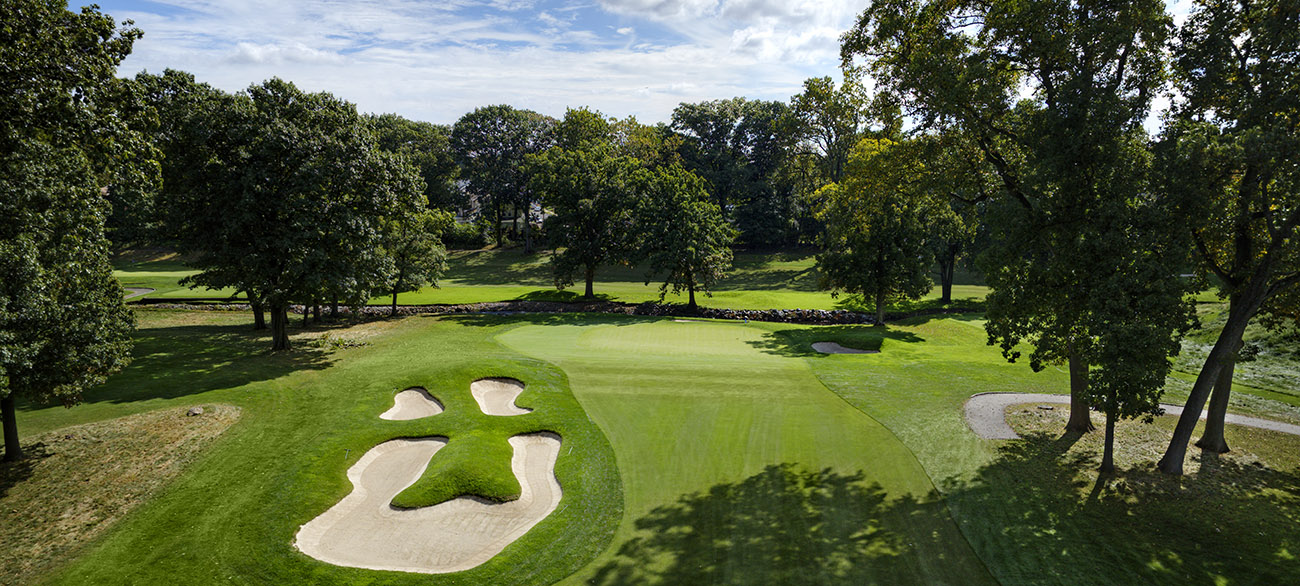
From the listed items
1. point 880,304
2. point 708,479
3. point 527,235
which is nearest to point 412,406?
point 708,479

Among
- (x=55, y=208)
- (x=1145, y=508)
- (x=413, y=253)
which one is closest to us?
(x=1145, y=508)

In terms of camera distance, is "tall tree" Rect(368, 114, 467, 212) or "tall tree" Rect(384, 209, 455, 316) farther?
"tall tree" Rect(368, 114, 467, 212)

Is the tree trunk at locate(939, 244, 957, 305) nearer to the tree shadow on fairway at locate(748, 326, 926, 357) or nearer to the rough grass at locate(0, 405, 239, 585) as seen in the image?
the tree shadow on fairway at locate(748, 326, 926, 357)

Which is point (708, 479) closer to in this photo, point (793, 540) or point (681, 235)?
point (793, 540)

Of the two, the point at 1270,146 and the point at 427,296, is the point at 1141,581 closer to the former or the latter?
the point at 1270,146

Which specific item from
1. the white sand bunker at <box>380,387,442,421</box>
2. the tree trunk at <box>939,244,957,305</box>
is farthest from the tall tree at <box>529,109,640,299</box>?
the tree trunk at <box>939,244,957,305</box>
